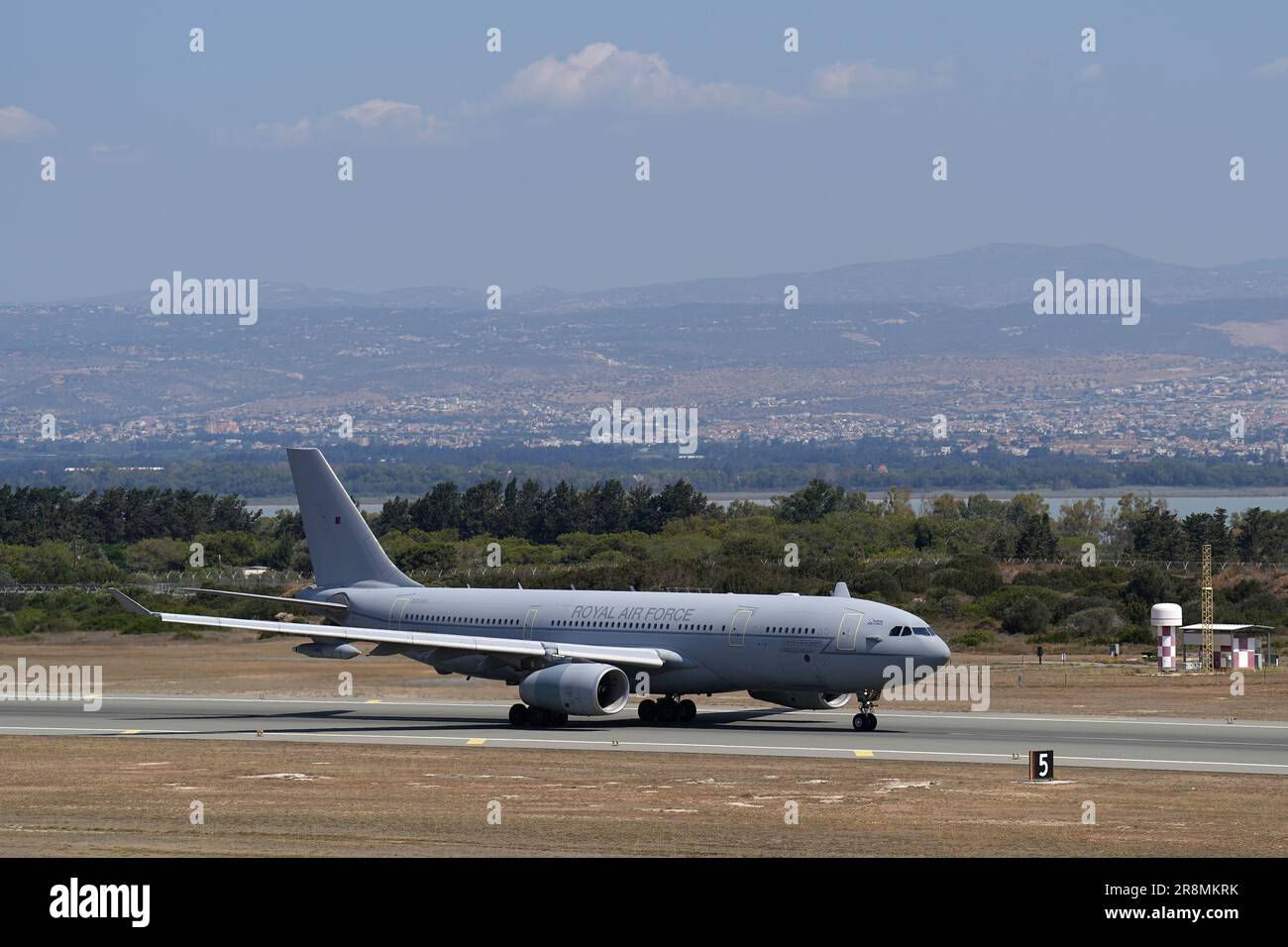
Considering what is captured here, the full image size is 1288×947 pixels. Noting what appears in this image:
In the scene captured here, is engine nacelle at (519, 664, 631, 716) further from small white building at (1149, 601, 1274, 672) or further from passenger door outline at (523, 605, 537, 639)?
small white building at (1149, 601, 1274, 672)

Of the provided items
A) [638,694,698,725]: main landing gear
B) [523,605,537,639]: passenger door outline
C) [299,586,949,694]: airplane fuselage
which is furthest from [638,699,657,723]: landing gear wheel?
[523,605,537,639]: passenger door outline

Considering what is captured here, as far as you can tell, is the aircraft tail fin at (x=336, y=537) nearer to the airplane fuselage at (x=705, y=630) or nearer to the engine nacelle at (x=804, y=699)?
the airplane fuselage at (x=705, y=630)

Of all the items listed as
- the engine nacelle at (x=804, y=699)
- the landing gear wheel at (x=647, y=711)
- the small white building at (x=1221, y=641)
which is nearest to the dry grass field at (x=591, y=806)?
the landing gear wheel at (x=647, y=711)

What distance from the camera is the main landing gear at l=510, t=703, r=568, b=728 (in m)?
51.5

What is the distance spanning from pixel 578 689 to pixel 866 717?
7811mm

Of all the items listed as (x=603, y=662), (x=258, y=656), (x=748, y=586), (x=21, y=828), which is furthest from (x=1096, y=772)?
(x=748, y=586)

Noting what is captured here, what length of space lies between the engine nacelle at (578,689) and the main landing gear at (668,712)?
1726 millimetres

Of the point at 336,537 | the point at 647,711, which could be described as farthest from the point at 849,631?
the point at 336,537

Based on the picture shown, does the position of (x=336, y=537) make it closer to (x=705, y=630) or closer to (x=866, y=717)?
(x=705, y=630)

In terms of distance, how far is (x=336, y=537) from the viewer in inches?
2375

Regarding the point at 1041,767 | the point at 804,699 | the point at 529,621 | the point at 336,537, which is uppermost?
the point at 336,537

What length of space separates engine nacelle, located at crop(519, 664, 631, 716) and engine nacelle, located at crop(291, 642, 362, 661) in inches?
212
